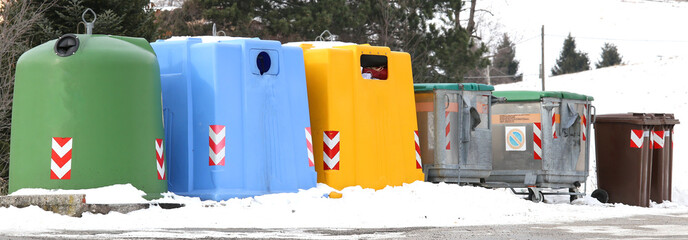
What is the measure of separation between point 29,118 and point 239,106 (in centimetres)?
222

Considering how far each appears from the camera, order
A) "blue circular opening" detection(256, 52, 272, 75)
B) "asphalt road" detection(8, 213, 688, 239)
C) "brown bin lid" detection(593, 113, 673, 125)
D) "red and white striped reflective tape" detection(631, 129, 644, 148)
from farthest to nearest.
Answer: "brown bin lid" detection(593, 113, 673, 125), "red and white striped reflective tape" detection(631, 129, 644, 148), "blue circular opening" detection(256, 52, 272, 75), "asphalt road" detection(8, 213, 688, 239)

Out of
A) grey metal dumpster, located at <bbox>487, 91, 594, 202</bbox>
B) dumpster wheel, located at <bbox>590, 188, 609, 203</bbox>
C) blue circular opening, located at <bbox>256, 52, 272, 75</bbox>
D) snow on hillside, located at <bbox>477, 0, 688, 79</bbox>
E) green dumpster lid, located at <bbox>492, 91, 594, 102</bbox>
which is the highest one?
snow on hillside, located at <bbox>477, 0, 688, 79</bbox>

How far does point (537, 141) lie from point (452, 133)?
2.14 m

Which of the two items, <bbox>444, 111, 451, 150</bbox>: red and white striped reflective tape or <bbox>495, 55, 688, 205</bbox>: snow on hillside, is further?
<bbox>495, 55, 688, 205</bbox>: snow on hillside

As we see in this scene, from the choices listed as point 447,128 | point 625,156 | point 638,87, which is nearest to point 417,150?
point 447,128

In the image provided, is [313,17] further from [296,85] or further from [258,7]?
[296,85]

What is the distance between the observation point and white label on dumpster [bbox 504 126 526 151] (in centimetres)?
1634

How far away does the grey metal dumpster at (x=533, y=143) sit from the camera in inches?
641

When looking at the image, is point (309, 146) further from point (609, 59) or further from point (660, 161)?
point (609, 59)

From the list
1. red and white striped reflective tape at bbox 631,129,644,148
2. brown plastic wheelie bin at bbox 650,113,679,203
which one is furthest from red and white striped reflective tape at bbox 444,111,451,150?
brown plastic wheelie bin at bbox 650,113,679,203

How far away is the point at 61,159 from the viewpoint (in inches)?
417

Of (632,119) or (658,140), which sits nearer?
(632,119)

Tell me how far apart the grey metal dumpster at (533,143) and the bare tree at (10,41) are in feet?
23.4

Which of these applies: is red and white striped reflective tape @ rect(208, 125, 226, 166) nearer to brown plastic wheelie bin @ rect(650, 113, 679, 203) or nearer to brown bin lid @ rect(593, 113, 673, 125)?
brown bin lid @ rect(593, 113, 673, 125)
